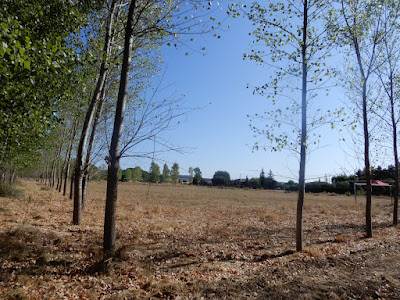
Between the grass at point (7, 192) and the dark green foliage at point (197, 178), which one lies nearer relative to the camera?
the grass at point (7, 192)

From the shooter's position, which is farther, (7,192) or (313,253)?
(7,192)

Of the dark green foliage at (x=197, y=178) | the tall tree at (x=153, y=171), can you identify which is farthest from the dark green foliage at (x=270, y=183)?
the tall tree at (x=153, y=171)

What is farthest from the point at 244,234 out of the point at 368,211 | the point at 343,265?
the point at 368,211

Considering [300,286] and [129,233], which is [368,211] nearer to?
[300,286]

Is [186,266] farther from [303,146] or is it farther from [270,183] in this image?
[270,183]

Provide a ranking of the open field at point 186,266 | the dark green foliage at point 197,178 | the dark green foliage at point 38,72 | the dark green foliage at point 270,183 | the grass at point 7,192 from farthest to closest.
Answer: the dark green foliage at point 197,178, the dark green foliage at point 270,183, the grass at point 7,192, the dark green foliage at point 38,72, the open field at point 186,266

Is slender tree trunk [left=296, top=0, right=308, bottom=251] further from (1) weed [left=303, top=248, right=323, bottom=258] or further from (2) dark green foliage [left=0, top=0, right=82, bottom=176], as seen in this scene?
(2) dark green foliage [left=0, top=0, right=82, bottom=176]

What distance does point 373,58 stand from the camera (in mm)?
10492

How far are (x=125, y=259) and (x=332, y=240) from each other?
25.1 ft

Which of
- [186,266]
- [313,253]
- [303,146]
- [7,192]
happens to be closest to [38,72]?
[186,266]

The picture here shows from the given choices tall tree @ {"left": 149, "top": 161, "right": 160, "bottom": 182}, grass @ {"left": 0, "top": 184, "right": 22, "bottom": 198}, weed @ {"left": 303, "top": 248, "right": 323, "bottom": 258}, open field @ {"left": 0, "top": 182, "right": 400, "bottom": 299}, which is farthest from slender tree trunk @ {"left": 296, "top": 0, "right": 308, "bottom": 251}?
grass @ {"left": 0, "top": 184, "right": 22, "bottom": 198}

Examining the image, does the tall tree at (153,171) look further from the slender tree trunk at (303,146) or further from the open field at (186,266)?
the slender tree trunk at (303,146)

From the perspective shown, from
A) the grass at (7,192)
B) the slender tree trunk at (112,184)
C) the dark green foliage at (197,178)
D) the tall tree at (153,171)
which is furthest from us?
the dark green foliage at (197,178)

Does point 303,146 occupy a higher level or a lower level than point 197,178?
higher
